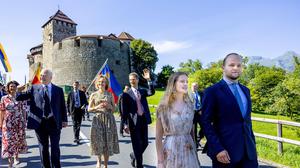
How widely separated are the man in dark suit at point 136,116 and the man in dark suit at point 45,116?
136 cm

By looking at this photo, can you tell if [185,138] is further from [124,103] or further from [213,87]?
[124,103]

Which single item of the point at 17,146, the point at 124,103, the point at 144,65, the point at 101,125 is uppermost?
the point at 144,65

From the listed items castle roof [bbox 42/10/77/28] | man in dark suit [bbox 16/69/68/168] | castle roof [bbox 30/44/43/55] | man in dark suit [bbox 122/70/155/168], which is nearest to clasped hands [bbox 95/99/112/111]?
man in dark suit [bbox 122/70/155/168]

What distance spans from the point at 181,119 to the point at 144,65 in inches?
2770

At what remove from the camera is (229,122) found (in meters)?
3.74

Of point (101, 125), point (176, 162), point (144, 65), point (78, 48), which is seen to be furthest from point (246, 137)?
point (144, 65)

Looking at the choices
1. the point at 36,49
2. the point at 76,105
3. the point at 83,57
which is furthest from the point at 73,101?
the point at 36,49

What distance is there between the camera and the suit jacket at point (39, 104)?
609 cm

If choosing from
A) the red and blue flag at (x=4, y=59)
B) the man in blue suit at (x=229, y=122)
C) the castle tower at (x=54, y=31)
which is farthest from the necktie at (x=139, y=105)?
the castle tower at (x=54, y=31)

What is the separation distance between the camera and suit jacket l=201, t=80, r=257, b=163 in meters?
3.68

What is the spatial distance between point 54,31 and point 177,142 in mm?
69256

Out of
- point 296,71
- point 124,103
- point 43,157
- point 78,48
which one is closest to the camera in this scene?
point 43,157

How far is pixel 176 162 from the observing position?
4219 mm

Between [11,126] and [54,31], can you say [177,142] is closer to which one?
[11,126]
